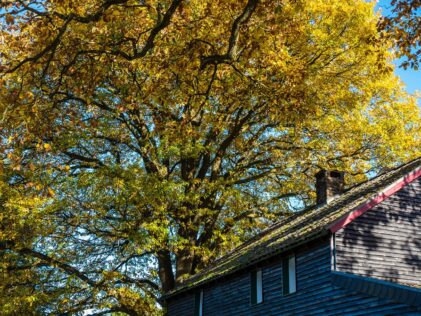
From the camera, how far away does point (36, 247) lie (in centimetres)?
2855

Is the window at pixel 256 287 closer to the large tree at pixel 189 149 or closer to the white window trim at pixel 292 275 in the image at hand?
the white window trim at pixel 292 275

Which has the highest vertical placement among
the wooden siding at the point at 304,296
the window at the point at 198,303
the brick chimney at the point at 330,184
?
the brick chimney at the point at 330,184

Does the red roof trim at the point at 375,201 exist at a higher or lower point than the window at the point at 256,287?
higher

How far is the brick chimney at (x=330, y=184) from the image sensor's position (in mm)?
26172

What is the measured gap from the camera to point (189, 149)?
975 inches

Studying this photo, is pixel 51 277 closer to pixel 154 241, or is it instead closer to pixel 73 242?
pixel 73 242

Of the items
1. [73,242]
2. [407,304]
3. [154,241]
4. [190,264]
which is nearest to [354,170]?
[190,264]

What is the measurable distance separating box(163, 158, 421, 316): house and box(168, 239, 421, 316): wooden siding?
3 cm

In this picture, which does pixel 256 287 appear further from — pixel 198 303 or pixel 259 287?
pixel 198 303

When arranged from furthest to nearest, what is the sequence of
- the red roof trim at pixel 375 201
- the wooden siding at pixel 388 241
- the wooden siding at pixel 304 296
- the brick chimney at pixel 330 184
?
the brick chimney at pixel 330 184, the wooden siding at pixel 388 241, the red roof trim at pixel 375 201, the wooden siding at pixel 304 296

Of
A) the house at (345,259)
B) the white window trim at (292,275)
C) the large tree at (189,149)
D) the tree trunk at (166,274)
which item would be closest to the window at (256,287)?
the house at (345,259)

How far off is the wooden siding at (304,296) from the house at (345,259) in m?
0.03

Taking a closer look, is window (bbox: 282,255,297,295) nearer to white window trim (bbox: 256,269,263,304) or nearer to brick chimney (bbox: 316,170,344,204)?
white window trim (bbox: 256,269,263,304)

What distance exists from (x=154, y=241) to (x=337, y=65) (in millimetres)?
12303
